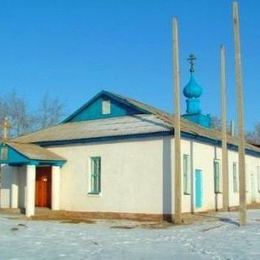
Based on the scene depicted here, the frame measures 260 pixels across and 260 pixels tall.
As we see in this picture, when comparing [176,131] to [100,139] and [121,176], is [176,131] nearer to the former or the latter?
[121,176]

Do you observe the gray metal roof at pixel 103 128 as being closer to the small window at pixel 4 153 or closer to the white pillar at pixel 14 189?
the white pillar at pixel 14 189

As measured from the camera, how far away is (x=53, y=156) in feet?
83.5

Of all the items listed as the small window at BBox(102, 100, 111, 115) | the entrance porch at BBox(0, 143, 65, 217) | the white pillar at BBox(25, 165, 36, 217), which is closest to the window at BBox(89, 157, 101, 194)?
the entrance porch at BBox(0, 143, 65, 217)

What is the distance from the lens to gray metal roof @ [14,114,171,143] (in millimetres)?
23578

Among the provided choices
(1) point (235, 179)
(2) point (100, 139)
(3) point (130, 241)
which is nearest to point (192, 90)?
(1) point (235, 179)

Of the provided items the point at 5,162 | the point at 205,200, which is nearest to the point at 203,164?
the point at 205,200

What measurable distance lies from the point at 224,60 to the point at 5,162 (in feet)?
39.4

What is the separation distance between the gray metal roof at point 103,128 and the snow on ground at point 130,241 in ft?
16.1

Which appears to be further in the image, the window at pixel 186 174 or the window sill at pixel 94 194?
the window sill at pixel 94 194

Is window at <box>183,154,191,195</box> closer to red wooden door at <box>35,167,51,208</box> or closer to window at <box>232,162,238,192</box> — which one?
window at <box>232,162,238,192</box>

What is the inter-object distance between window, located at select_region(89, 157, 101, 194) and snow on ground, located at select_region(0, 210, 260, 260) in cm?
440

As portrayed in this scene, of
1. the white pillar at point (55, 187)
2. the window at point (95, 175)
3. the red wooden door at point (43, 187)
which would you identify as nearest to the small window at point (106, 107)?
the window at point (95, 175)

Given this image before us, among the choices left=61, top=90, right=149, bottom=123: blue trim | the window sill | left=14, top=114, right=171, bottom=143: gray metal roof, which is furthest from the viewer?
left=61, top=90, right=149, bottom=123: blue trim

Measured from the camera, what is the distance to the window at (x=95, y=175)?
24791mm
